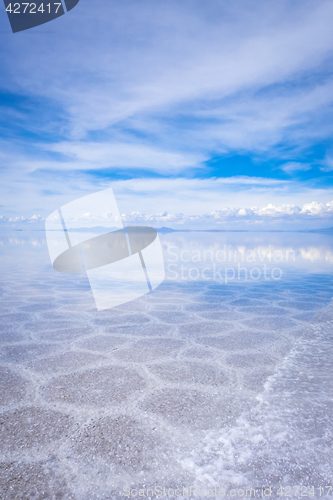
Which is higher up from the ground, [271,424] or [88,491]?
[88,491]

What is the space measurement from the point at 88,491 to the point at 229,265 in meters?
7.46

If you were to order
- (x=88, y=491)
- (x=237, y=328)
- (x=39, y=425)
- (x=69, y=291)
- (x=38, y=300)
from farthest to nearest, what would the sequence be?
(x=69, y=291) → (x=38, y=300) → (x=237, y=328) → (x=39, y=425) → (x=88, y=491)

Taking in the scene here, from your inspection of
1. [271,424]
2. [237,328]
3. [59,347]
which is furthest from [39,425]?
[237,328]

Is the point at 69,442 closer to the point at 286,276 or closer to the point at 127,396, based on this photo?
the point at 127,396

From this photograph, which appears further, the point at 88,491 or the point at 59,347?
the point at 59,347

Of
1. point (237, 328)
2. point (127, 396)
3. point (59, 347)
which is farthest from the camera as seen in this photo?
point (237, 328)

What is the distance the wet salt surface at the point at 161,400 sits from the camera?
132 cm

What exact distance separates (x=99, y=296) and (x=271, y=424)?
A: 3.51 metres

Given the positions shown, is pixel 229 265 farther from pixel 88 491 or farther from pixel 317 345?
pixel 88 491

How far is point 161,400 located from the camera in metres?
1.86

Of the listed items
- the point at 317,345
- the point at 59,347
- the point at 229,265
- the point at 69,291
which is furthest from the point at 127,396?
the point at 229,265

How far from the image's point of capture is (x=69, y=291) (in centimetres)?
509

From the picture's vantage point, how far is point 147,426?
1.61 m

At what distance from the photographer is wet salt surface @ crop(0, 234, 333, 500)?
1.32 metres
